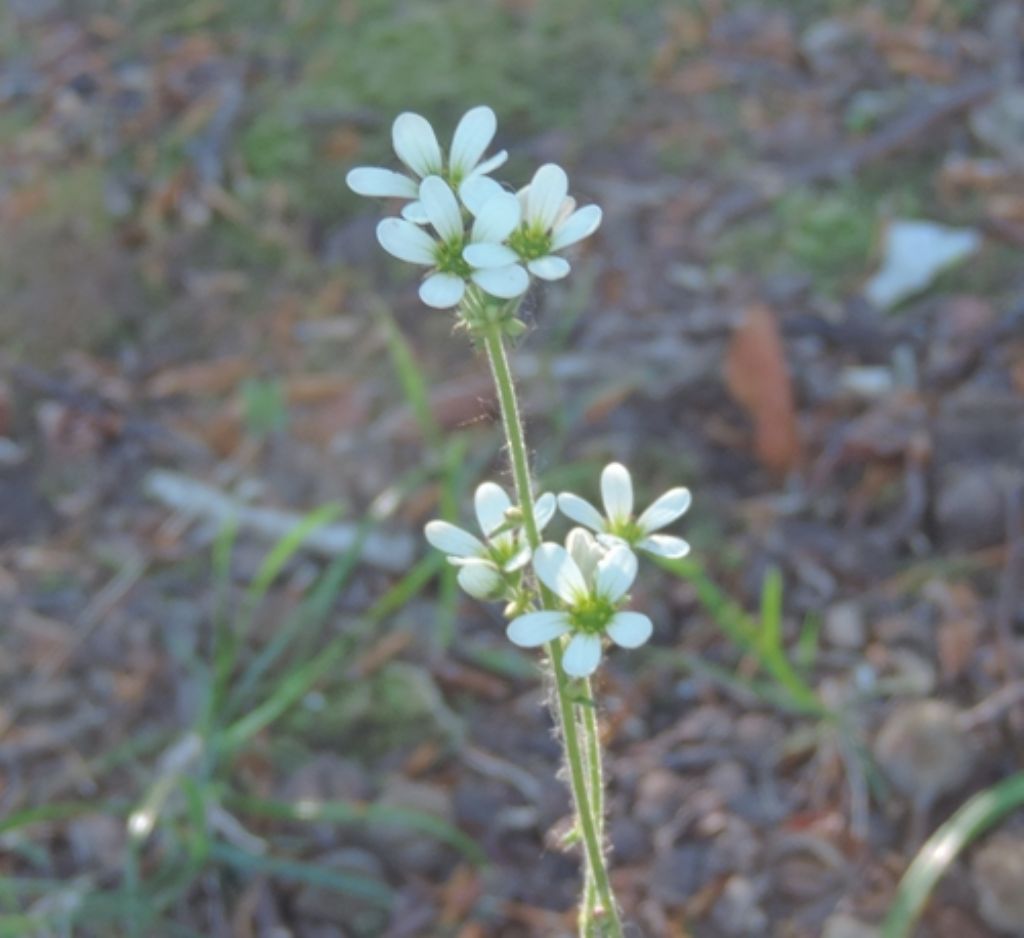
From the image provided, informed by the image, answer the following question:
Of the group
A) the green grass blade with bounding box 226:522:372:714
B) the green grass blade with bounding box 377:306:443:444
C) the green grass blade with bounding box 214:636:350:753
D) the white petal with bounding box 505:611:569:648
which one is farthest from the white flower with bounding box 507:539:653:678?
the green grass blade with bounding box 377:306:443:444

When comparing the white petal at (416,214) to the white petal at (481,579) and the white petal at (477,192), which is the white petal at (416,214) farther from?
the white petal at (481,579)

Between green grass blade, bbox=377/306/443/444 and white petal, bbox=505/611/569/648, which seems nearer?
white petal, bbox=505/611/569/648

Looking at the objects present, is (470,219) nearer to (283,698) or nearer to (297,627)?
(283,698)

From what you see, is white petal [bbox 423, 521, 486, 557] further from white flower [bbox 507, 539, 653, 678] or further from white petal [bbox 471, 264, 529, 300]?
white petal [bbox 471, 264, 529, 300]

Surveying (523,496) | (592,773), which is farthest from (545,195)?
(592,773)

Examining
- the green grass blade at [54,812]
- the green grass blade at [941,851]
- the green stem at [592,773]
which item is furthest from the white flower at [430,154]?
the green grass blade at [54,812]

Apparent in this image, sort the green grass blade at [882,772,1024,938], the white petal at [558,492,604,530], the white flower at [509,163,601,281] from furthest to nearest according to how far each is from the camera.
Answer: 1. the green grass blade at [882,772,1024,938]
2. the white petal at [558,492,604,530]
3. the white flower at [509,163,601,281]

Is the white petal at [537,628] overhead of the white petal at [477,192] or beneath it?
beneath
